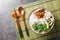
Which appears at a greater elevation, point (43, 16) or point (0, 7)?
point (43, 16)

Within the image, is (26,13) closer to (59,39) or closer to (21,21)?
(21,21)

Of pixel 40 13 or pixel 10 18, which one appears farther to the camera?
pixel 10 18

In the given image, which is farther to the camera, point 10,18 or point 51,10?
point 10,18

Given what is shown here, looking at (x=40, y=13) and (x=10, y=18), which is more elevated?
(x=40, y=13)

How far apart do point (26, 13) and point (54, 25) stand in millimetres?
217

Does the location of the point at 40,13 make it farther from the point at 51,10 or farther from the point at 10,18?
the point at 10,18

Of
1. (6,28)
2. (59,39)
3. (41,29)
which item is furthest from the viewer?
(6,28)

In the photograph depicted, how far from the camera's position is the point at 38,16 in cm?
110

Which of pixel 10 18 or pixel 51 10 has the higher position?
pixel 51 10

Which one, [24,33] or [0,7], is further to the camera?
[0,7]

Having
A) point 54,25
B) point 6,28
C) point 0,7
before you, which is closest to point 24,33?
point 54,25

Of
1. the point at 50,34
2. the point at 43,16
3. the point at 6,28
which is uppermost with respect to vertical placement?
the point at 43,16

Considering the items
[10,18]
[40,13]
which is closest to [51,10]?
[40,13]

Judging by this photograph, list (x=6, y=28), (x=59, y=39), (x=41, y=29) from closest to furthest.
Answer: (x=41, y=29)
(x=59, y=39)
(x=6, y=28)
